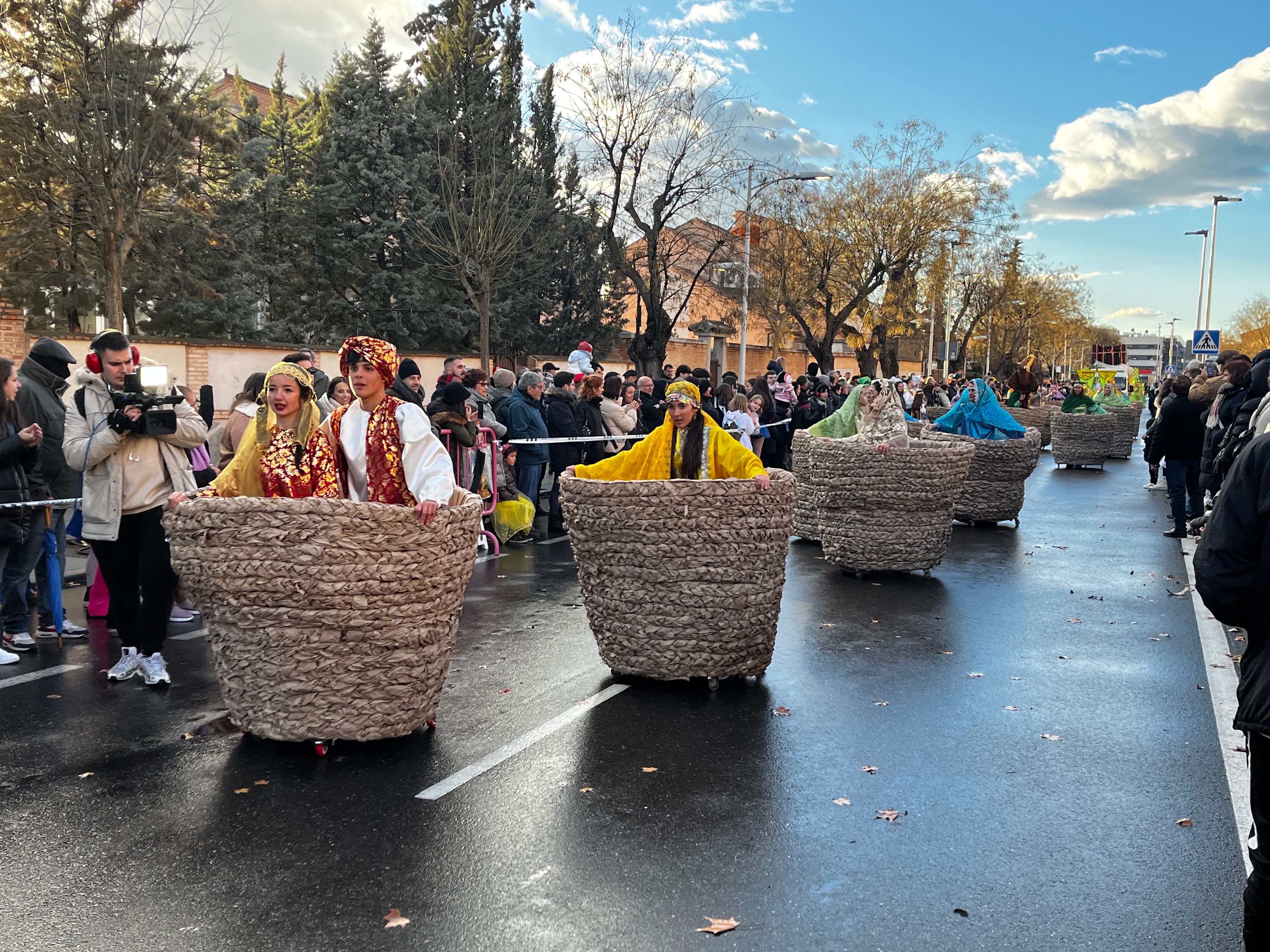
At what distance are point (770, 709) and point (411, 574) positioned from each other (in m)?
2.20

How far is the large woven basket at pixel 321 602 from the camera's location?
468 cm

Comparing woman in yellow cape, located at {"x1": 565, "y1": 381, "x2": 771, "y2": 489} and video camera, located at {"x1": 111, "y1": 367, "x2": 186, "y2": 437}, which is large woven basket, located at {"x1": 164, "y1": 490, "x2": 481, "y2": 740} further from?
woman in yellow cape, located at {"x1": 565, "y1": 381, "x2": 771, "y2": 489}

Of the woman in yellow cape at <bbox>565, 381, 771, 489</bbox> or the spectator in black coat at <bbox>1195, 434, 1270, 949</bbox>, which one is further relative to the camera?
the woman in yellow cape at <bbox>565, 381, 771, 489</bbox>

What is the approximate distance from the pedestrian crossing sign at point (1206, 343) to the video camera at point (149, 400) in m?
34.0

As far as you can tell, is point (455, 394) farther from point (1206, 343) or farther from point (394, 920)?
point (1206, 343)

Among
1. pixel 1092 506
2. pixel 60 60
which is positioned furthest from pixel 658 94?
pixel 1092 506

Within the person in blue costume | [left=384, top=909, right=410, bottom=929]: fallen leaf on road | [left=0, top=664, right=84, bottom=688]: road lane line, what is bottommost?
[left=0, top=664, right=84, bottom=688]: road lane line

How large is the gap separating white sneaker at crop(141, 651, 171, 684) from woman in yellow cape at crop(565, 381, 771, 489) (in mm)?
2594

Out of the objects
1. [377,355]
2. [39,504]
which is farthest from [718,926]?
[39,504]

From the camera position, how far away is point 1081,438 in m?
A: 22.8

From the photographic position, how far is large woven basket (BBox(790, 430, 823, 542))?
33.6ft

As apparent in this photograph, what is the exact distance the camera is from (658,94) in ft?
102

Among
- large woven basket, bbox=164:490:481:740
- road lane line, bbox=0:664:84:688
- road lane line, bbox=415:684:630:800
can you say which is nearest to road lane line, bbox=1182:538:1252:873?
road lane line, bbox=415:684:630:800

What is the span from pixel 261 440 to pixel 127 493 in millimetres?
1201
